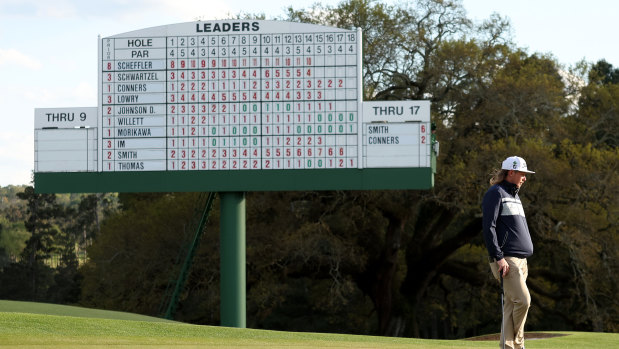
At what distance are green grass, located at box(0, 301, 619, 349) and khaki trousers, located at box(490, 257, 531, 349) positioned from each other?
256 cm

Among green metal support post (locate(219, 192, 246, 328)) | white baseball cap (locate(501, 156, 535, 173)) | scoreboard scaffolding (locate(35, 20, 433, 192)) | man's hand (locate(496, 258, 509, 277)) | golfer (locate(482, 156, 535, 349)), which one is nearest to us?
man's hand (locate(496, 258, 509, 277))

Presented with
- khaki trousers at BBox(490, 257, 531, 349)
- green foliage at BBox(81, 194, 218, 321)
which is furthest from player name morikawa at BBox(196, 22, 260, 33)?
khaki trousers at BBox(490, 257, 531, 349)

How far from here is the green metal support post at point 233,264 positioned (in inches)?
771

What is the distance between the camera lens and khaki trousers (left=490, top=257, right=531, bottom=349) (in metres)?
8.25

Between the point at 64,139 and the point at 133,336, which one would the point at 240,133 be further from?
the point at 133,336

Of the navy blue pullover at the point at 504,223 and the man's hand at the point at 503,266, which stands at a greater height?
the navy blue pullover at the point at 504,223

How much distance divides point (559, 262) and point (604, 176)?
8514 millimetres

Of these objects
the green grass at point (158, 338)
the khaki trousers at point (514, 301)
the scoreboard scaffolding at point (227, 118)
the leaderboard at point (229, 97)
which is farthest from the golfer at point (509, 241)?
the leaderboard at point (229, 97)

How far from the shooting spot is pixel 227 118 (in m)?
19.0

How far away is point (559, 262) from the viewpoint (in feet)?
115

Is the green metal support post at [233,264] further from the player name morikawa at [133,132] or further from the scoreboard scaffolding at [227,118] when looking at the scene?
the player name morikawa at [133,132]

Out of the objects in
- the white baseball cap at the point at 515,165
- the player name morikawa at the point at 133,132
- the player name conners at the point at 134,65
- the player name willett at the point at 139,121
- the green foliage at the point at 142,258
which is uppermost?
the player name conners at the point at 134,65

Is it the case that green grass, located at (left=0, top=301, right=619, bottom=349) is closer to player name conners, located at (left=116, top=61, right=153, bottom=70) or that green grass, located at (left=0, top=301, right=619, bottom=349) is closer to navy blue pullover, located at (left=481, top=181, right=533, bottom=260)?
navy blue pullover, located at (left=481, top=181, right=533, bottom=260)

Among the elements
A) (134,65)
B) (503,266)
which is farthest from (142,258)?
(503,266)
